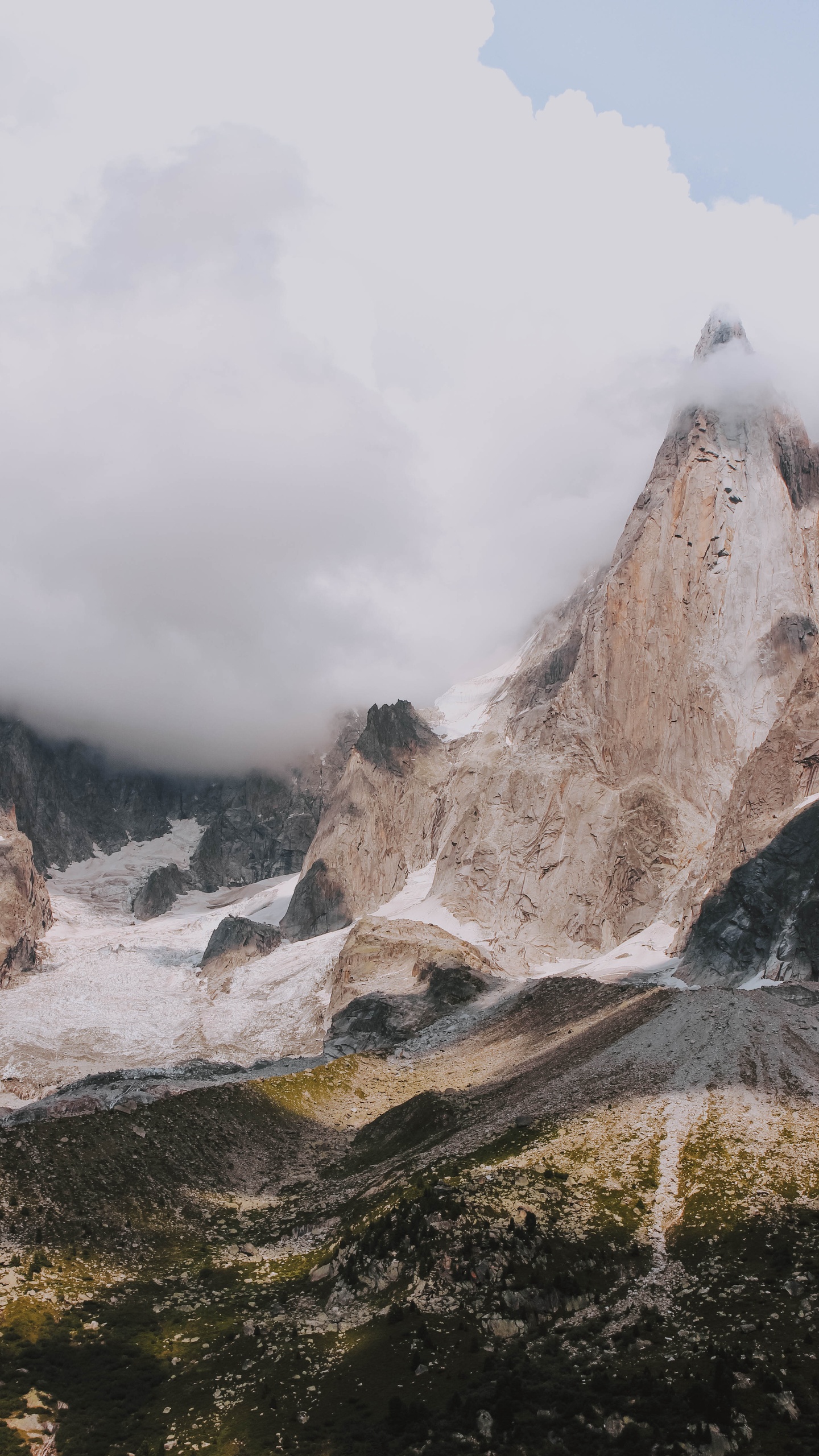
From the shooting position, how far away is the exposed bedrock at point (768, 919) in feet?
398

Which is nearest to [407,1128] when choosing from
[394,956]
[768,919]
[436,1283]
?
[436,1283]

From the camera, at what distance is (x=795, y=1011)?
7781 centimetres

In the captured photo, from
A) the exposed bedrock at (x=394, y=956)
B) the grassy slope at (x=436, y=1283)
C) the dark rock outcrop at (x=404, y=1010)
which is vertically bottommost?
the grassy slope at (x=436, y=1283)

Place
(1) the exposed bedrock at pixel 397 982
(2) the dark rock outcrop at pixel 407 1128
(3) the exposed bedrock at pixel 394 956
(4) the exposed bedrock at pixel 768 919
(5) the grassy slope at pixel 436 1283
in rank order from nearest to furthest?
(5) the grassy slope at pixel 436 1283 → (2) the dark rock outcrop at pixel 407 1128 → (4) the exposed bedrock at pixel 768 919 → (1) the exposed bedrock at pixel 397 982 → (3) the exposed bedrock at pixel 394 956

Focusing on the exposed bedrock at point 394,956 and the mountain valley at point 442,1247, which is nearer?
the mountain valley at point 442,1247

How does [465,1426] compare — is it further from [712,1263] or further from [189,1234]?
[189,1234]

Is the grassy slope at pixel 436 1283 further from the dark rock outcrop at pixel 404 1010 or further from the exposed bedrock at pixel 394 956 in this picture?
the exposed bedrock at pixel 394 956

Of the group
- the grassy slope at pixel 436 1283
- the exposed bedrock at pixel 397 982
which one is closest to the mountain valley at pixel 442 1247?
the grassy slope at pixel 436 1283

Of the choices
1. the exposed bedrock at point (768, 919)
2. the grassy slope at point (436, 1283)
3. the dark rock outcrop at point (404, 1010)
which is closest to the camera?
the grassy slope at point (436, 1283)

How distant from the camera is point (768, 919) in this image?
132 meters

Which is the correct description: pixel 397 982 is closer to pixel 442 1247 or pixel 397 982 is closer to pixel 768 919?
pixel 768 919

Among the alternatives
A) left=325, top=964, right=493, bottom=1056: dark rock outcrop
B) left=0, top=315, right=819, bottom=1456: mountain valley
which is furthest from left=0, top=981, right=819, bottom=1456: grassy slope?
left=325, top=964, right=493, bottom=1056: dark rock outcrop

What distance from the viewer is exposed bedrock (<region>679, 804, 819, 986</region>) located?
121 meters

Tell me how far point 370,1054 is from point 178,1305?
187 ft
